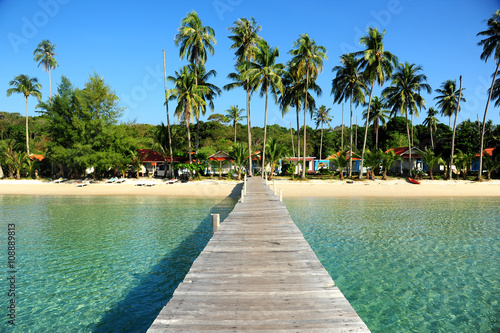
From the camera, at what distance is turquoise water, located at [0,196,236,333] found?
602 cm

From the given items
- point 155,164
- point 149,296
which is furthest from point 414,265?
point 155,164

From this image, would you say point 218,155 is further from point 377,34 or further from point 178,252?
point 178,252

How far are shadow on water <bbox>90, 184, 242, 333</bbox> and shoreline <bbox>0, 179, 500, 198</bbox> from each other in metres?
16.8

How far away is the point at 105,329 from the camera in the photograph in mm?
5543

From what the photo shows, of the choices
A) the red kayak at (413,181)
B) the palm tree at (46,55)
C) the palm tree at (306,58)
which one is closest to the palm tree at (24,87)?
the palm tree at (46,55)

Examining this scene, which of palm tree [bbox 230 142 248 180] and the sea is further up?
palm tree [bbox 230 142 248 180]

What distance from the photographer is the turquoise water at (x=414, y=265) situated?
6.02m

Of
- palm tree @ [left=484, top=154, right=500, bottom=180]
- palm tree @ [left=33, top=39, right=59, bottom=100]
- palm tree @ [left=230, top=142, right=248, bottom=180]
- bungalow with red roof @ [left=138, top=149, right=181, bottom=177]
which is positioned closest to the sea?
palm tree @ [left=230, top=142, right=248, bottom=180]

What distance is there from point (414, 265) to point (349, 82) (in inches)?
1252

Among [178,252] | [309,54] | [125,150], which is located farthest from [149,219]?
[309,54]

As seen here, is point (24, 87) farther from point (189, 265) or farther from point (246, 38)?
point (189, 265)

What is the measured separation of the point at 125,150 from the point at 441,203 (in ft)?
111

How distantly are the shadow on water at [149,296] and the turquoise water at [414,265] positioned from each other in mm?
4292

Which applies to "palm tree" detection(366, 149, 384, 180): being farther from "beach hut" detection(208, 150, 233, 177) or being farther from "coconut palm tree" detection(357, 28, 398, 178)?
"beach hut" detection(208, 150, 233, 177)
